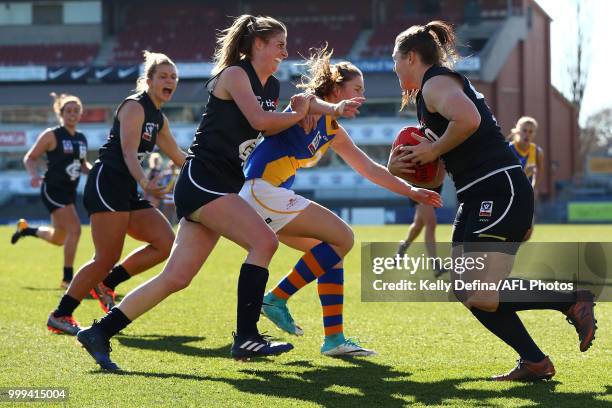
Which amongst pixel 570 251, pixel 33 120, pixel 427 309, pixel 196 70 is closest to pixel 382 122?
pixel 196 70

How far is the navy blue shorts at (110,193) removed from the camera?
737 cm

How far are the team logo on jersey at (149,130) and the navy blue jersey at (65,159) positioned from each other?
366cm

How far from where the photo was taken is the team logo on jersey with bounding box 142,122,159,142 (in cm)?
746

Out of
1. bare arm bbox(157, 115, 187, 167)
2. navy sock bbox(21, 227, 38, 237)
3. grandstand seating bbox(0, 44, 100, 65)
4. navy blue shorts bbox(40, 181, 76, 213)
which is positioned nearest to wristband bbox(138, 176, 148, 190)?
bare arm bbox(157, 115, 187, 167)

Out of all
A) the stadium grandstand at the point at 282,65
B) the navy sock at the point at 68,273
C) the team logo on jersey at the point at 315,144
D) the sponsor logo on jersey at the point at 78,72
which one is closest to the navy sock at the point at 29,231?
the navy sock at the point at 68,273

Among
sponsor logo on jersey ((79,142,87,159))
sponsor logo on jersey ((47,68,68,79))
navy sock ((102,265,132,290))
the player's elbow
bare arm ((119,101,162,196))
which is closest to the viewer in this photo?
the player's elbow

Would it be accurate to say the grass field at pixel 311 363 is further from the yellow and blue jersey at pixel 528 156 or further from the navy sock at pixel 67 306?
the yellow and blue jersey at pixel 528 156

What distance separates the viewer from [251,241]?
5.61 metres

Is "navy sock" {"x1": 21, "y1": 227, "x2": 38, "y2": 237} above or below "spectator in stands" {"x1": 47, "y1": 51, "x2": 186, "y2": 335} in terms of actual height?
below

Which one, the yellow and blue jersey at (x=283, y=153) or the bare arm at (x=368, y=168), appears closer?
the yellow and blue jersey at (x=283, y=153)

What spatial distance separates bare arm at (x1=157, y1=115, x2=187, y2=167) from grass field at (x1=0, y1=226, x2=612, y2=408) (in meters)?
1.31

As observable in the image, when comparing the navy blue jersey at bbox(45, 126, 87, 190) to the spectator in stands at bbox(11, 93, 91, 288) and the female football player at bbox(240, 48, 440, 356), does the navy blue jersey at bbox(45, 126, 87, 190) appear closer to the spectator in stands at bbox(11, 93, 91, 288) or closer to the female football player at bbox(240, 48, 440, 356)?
the spectator in stands at bbox(11, 93, 91, 288)

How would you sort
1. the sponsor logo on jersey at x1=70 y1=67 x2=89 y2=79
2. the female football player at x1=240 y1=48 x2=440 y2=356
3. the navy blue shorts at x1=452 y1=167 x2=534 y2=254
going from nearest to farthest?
the navy blue shorts at x1=452 y1=167 x2=534 y2=254, the female football player at x1=240 y1=48 x2=440 y2=356, the sponsor logo on jersey at x1=70 y1=67 x2=89 y2=79

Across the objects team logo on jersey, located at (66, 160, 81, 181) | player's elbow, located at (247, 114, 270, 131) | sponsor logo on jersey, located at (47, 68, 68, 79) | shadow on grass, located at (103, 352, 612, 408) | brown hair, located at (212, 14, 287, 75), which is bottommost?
sponsor logo on jersey, located at (47, 68, 68, 79)
